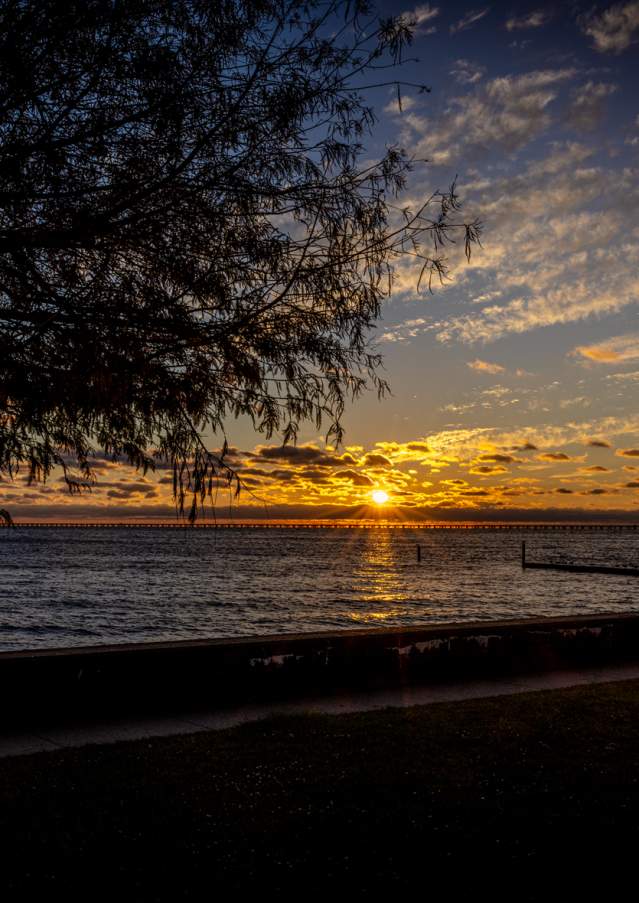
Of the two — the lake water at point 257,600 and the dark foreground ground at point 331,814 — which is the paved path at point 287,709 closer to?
the dark foreground ground at point 331,814

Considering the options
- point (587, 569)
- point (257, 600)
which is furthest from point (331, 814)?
point (587, 569)

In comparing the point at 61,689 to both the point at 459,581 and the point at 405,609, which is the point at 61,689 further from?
the point at 459,581

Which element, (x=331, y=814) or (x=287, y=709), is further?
(x=287, y=709)

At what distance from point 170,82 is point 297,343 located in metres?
2.04

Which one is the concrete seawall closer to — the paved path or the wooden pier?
the paved path

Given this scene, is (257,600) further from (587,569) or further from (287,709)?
(287,709)

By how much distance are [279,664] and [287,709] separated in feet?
3.85

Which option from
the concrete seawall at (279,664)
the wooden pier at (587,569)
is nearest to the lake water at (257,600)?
the wooden pier at (587,569)

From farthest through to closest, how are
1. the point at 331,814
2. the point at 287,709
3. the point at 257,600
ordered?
1. the point at 257,600
2. the point at 287,709
3. the point at 331,814

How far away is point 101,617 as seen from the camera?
129 feet

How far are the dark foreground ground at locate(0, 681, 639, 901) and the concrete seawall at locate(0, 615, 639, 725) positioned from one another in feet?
6.72

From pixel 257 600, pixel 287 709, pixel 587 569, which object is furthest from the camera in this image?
pixel 587 569

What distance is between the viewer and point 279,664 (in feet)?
33.6

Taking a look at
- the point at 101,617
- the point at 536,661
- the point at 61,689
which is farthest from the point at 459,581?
the point at 61,689
